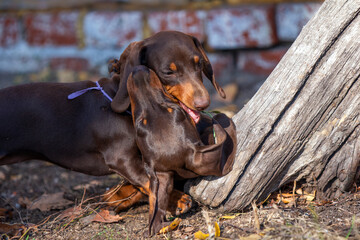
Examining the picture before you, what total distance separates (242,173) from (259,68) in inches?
132

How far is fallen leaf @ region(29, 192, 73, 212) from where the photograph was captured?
3.74m

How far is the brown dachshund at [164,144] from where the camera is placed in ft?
9.07

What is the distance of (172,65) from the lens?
3078 millimetres

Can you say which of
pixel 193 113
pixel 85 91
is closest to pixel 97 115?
pixel 85 91

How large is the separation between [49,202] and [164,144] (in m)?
1.50

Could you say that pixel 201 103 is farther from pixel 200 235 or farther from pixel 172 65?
pixel 200 235

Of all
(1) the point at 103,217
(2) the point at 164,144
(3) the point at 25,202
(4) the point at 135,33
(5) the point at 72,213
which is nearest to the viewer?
(2) the point at 164,144

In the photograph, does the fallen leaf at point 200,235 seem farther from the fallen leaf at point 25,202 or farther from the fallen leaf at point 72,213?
the fallen leaf at point 25,202

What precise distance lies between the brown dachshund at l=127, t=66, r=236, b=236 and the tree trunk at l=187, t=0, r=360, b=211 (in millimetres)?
150

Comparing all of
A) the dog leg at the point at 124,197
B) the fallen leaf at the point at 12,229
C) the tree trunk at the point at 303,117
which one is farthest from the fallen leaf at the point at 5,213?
the tree trunk at the point at 303,117

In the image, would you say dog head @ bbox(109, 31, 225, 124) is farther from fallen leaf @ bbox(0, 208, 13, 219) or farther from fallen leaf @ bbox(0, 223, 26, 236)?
fallen leaf @ bbox(0, 208, 13, 219)

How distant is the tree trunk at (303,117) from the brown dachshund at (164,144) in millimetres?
150

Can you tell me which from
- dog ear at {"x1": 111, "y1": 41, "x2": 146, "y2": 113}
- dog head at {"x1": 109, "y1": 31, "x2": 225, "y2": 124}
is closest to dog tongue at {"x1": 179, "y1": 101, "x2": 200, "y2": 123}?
dog head at {"x1": 109, "y1": 31, "x2": 225, "y2": 124}

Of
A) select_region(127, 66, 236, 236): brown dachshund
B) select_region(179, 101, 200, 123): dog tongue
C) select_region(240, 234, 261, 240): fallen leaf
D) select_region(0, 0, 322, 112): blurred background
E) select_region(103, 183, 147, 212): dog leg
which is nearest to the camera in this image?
select_region(240, 234, 261, 240): fallen leaf
